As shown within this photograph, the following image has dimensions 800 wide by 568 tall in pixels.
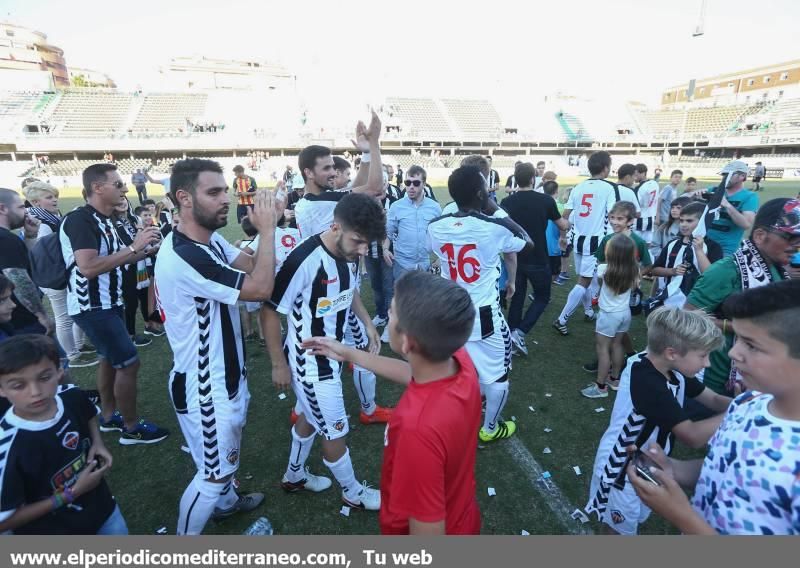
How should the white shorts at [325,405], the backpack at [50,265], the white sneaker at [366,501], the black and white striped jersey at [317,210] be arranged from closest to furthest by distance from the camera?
the white shorts at [325,405], the white sneaker at [366,501], the backpack at [50,265], the black and white striped jersey at [317,210]

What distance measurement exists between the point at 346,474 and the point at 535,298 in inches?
147

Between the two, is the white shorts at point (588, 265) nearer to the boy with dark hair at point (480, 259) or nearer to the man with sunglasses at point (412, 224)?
the man with sunglasses at point (412, 224)

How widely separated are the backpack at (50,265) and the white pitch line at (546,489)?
15.0 feet

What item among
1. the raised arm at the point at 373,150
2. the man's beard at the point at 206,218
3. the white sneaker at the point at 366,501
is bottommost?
the white sneaker at the point at 366,501

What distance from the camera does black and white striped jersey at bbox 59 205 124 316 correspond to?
11.7 ft

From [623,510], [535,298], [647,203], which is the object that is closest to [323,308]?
[623,510]

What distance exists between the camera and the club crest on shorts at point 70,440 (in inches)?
Answer: 84.3

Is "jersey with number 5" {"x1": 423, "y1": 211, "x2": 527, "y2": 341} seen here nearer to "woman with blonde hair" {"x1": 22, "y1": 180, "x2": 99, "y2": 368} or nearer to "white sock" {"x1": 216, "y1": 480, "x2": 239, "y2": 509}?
"white sock" {"x1": 216, "y1": 480, "x2": 239, "y2": 509}

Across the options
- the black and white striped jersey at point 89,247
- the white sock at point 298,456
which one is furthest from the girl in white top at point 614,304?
the black and white striped jersey at point 89,247

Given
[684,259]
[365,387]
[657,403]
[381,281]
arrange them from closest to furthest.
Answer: [657,403] < [365,387] < [684,259] < [381,281]

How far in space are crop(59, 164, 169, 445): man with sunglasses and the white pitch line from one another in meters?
3.61

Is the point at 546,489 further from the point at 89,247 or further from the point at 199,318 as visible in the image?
the point at 89,247

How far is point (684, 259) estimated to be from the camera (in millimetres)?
4531

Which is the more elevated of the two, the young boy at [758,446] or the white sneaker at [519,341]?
the young boy at [758,446]
